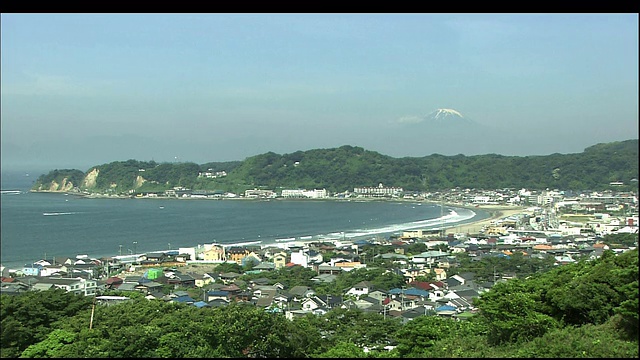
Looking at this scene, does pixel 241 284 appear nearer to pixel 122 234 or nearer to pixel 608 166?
pixel 122 234

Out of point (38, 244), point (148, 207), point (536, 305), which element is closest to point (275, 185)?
point (148, 207)

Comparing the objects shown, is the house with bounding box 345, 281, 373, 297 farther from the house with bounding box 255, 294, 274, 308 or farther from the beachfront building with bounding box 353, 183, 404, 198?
the beachfront building with bounding box 353, 183, 404, 198

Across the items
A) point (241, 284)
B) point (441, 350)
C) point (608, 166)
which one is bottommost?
point (241, 284)

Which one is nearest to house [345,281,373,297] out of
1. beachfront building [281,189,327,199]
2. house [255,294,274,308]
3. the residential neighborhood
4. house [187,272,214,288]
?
the residential neighborhood

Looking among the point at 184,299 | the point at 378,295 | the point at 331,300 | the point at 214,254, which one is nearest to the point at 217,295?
the point at 184,299

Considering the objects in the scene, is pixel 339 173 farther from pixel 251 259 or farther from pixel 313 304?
pixel 313 304
